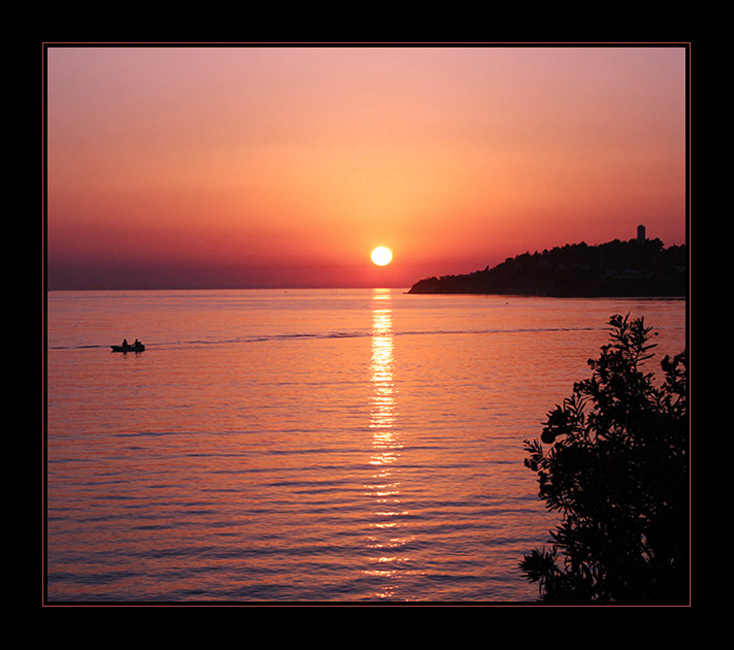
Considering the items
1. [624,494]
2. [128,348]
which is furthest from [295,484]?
[128,348]

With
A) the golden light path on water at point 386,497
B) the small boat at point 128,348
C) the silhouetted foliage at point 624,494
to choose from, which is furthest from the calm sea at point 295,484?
the small boat at point 128,348

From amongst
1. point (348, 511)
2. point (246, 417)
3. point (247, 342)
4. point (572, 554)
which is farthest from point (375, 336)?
point (572, 554)

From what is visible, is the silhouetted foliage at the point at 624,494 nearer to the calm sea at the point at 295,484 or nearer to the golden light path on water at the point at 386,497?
the calm sea at the point at 295,484

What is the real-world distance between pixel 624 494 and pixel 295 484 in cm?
1699

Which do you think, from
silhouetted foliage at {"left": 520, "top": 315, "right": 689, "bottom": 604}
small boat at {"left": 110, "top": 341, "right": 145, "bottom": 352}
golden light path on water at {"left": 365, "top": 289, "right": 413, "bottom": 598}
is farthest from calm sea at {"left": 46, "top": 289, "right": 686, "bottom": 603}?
small boat at {"left": 110, "top": 341, "right": 145, "bottom": 352}

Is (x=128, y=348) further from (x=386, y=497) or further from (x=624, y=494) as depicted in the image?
(x=624, y=494)

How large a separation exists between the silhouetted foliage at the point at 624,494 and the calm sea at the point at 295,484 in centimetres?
385

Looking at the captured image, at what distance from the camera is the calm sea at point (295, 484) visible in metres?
16.0

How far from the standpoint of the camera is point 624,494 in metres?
7.34
